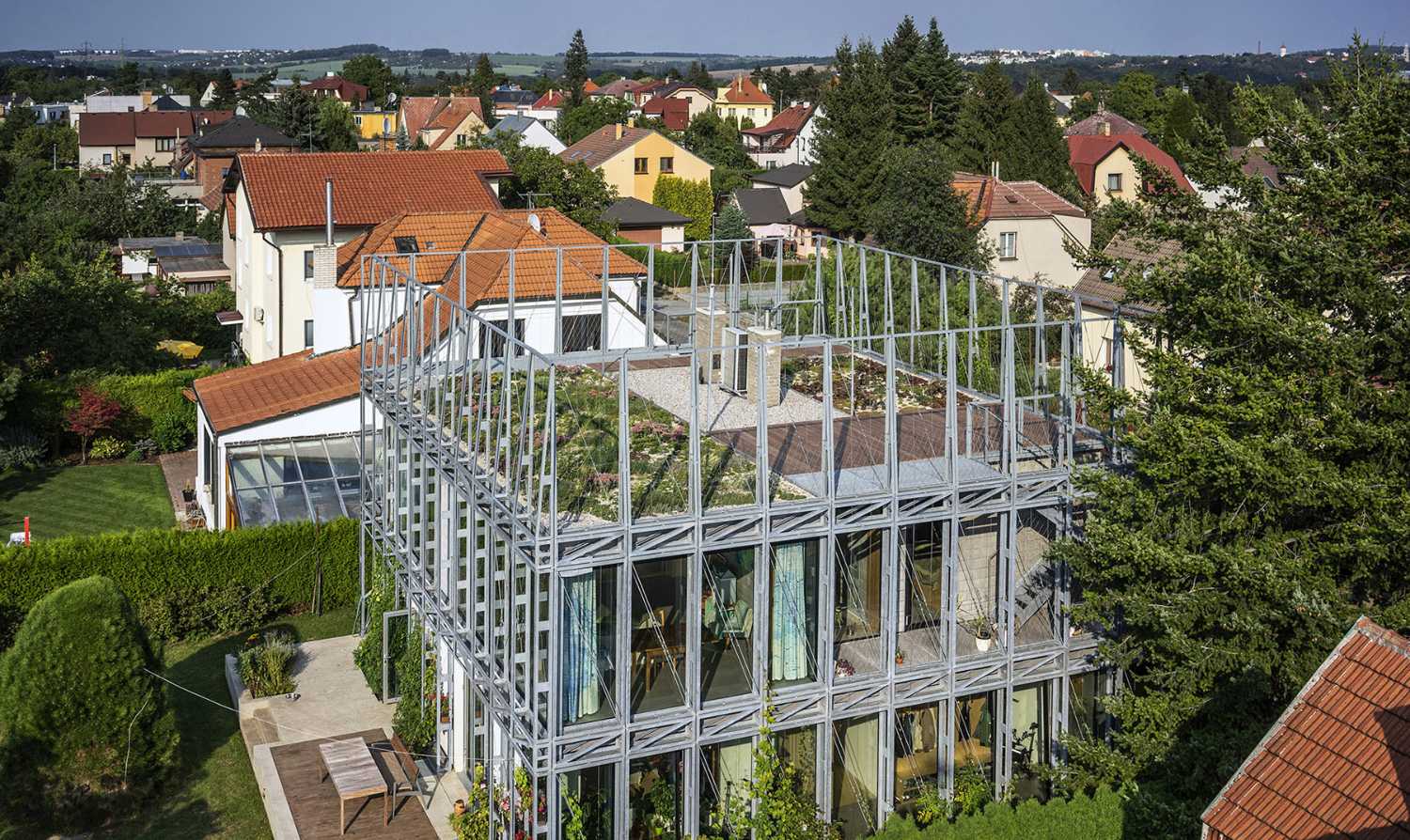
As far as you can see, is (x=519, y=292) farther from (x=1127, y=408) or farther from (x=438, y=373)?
(x=1127, y=408)

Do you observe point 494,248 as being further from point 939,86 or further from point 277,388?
point 939,86

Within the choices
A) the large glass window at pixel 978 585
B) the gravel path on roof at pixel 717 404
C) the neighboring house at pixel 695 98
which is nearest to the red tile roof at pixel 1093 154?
the gravel path on roof at pixel 717 404

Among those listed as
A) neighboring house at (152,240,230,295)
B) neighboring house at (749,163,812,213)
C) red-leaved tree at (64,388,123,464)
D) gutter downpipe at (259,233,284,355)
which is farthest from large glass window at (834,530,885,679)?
neighboring house at (749,163,812,213)

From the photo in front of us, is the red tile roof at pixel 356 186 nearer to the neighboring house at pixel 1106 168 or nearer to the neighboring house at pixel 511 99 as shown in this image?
the neighboring house at pixel 1106 168

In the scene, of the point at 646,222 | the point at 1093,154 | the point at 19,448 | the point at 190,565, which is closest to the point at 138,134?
the point at 646,222

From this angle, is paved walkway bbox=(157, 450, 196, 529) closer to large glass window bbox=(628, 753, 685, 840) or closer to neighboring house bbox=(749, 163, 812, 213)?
large glass window bbox=(628, 753, 685, 840)
